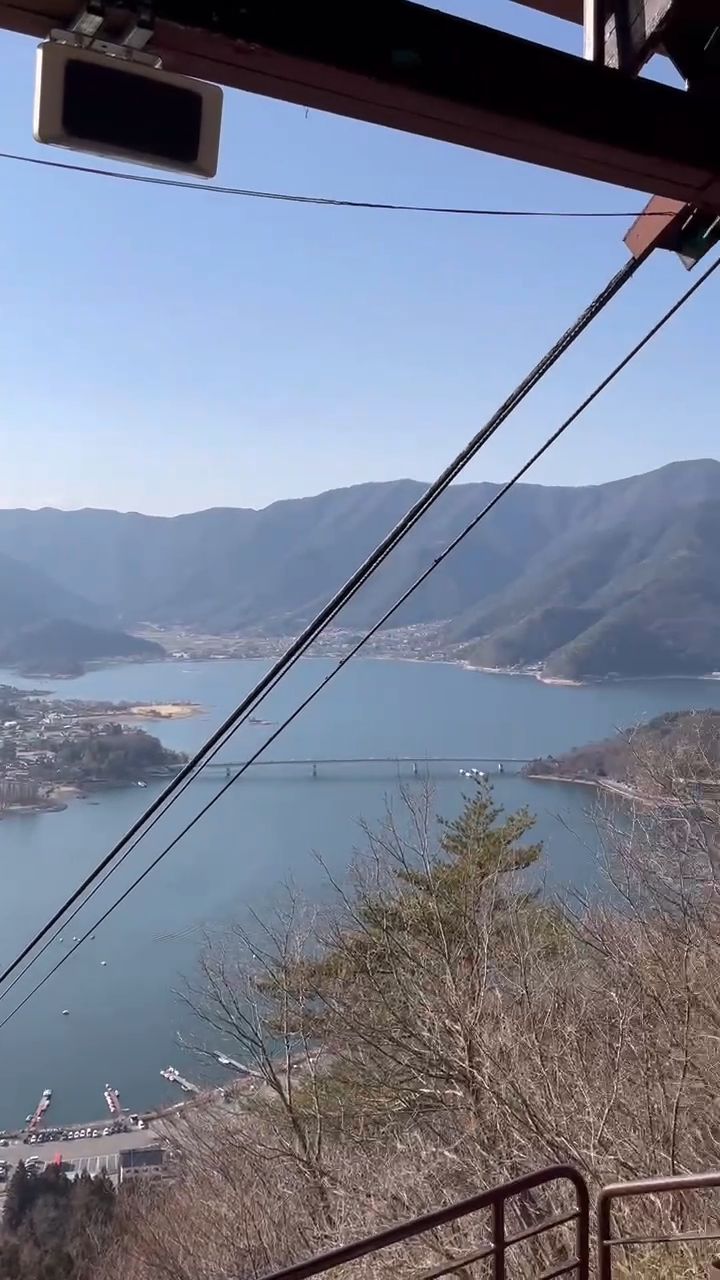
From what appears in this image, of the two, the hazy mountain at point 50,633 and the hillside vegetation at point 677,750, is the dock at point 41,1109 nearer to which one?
the hillside vegetation at point 677,750

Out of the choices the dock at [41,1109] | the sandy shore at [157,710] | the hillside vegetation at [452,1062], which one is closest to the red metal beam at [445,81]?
the hillside vegetation at [452,1062]

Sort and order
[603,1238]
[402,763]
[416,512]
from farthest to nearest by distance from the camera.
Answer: [402,763] < [603,1238] < [416,512]

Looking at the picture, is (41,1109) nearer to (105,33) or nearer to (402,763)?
(105,33)

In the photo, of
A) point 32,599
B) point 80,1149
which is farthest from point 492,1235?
point 32,599

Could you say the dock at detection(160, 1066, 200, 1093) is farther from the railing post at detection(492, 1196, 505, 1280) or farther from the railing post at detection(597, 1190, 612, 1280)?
the railing post at detection(492, 1196, 505, 1280)

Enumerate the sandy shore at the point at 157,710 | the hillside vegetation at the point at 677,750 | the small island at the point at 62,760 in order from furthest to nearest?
the sandy shore at the point at 157,710
the small island at the point at 62,760
the hillside vegetation at the point at 677,750

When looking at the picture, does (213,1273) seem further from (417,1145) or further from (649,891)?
(649,891)
